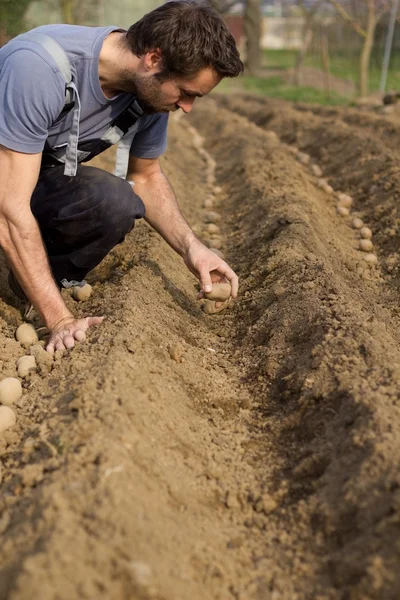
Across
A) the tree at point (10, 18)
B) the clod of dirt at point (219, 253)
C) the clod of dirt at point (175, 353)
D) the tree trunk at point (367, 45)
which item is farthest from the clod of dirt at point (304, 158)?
the tree at point (10, 18)

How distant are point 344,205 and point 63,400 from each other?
4.11 meters

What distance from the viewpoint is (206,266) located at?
330cm

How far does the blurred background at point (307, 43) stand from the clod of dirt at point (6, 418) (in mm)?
10766

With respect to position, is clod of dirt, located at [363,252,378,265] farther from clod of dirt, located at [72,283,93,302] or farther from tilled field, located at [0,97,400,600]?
clod of dirt, located at [72,283,93,302]

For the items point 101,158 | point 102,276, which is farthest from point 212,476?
point 101,158

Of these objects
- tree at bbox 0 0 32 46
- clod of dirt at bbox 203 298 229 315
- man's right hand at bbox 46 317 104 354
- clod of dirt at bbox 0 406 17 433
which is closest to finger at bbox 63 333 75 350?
man's right hand at bbox 46 317 104 354

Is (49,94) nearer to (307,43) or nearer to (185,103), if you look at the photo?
(185,103)

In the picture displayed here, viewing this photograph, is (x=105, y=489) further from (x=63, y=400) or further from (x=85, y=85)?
(x=85, y=85)

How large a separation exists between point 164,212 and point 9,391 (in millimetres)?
1337

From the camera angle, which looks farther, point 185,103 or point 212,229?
point 212,229

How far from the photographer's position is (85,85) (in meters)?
3.15

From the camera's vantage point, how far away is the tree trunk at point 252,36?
89.7ft

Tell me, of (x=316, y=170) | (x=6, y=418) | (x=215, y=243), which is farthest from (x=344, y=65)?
(x=6, y=418)

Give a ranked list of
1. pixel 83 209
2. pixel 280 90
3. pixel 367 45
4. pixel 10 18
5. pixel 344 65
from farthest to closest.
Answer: pixel 344 65, pixel 280 90, pixel 10 18, pixel 367 45, pixel 83 209
